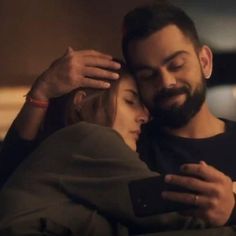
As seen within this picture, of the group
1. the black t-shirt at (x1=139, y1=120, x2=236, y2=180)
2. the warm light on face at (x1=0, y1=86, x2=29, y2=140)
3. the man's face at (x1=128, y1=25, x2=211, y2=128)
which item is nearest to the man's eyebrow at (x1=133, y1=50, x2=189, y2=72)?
the man's face at (x1=128, y1=25, x2=211, y2=128)

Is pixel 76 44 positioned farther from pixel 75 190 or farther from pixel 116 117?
pixel 75 190

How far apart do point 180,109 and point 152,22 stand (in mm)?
165

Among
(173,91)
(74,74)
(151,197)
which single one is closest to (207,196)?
(151,197)

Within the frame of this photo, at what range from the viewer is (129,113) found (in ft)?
3.37

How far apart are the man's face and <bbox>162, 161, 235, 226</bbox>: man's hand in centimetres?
12

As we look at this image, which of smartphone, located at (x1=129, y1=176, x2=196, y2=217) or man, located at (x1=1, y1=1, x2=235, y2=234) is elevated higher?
man, located at (x1=1, y1=1, x2=235, y2=234)

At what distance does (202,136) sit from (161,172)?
4.1 inches

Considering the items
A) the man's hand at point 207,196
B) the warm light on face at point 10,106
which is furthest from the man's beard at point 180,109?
the warm light on face at point 10,106

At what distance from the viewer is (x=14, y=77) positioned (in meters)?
1.04

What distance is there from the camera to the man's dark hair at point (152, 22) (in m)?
1.04

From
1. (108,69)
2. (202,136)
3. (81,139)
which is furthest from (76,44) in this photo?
(202,136)

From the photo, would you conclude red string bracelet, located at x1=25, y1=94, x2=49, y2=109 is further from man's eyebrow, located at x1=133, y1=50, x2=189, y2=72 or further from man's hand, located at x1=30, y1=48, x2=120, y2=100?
man's eyebrow, located at x1=133, y1=50, x2=189, y2=72

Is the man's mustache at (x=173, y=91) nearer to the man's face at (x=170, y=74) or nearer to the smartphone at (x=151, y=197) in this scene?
the man's face at (x=170, y=74)

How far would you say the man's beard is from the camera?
1.04 m
